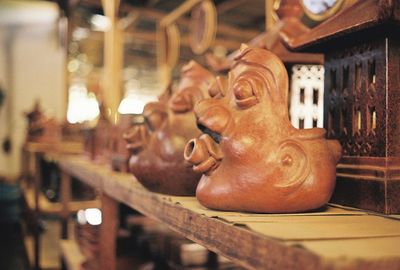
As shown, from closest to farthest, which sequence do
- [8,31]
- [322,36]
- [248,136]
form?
[248,136], [322,36], [8,31]

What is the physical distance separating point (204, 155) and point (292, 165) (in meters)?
Result: 0.19

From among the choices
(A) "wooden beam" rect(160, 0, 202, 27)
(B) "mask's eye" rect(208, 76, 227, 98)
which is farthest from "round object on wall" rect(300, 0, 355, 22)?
(A) "wooden beam" rect(160, 0, 202, 27)

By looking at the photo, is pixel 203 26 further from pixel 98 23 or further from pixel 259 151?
pixel 98 23

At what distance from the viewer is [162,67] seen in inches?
258

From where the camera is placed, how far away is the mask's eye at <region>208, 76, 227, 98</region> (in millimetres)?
1302

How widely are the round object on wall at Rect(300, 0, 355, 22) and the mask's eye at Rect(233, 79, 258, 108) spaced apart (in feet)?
2.21

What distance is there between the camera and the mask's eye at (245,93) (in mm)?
1166

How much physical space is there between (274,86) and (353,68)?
316mm

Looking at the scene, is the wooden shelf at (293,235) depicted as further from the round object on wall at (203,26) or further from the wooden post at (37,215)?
the round object on wall at (203,26)

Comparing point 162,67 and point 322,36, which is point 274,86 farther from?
point 162,67

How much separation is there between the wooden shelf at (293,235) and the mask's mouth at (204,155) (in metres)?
0.09

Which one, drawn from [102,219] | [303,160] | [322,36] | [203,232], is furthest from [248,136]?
[102,219]

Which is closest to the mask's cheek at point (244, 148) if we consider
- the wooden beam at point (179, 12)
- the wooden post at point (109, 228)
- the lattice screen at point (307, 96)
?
the lattice screen at point (307, 96)

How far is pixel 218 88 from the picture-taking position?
1333 millimetres
